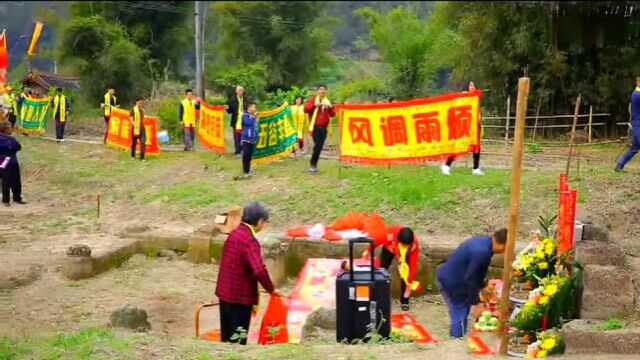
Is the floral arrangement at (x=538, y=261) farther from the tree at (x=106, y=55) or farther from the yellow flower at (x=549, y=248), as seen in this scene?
the tree at (x=106, y=55)

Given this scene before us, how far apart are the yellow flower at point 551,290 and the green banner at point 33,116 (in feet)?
61.7

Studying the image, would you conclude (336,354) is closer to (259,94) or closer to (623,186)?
(623,186)

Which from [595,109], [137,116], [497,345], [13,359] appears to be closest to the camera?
[13,359]

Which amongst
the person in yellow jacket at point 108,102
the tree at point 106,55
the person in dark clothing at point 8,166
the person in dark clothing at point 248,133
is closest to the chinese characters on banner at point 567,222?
the tree at point 106,55

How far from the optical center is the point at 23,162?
731 inches

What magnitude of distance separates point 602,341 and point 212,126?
1319 centimetres

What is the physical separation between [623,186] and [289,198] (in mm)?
5340

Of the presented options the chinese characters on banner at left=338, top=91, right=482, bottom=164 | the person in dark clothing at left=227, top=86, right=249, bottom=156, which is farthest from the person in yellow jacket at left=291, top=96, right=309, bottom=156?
the chinese characters on banner at left=338, top=91, right=482, bottom=164

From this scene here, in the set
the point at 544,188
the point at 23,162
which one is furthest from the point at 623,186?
the point at 23,162

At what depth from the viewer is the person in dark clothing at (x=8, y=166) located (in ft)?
44.8

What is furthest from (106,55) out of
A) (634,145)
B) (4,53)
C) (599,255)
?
(634,145)

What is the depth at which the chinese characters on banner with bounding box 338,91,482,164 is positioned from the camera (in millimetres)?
13388

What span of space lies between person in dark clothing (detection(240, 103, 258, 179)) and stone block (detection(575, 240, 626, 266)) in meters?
8.01

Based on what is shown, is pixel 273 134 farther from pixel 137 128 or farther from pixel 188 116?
pixel 137 128
